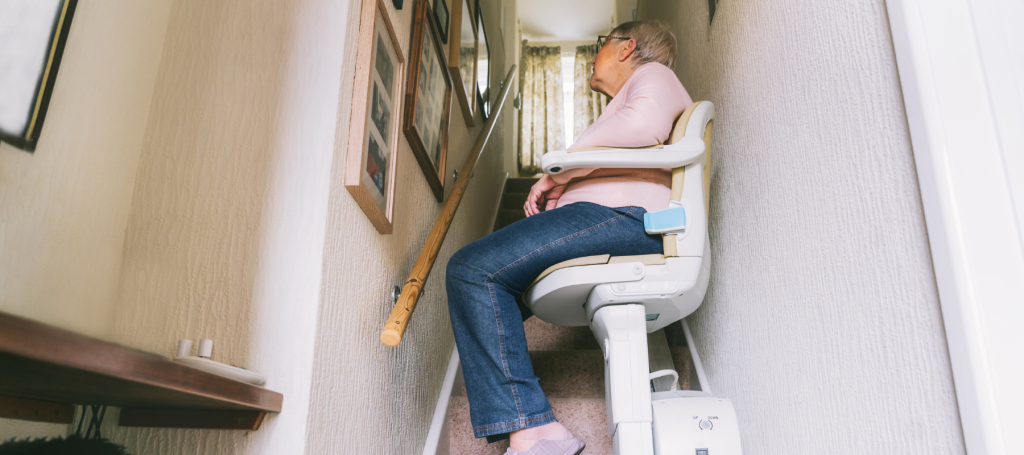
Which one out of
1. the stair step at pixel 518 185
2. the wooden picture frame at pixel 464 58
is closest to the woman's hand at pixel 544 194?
the wooden picture frame at pixel 464 58

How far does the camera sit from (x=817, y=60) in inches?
38.7

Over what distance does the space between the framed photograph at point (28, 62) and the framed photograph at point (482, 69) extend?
6.40ft

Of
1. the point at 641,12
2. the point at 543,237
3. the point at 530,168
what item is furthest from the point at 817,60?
the point at 530,168

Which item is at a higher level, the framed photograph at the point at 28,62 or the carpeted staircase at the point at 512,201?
the carpeted staircase at the point at 512,201

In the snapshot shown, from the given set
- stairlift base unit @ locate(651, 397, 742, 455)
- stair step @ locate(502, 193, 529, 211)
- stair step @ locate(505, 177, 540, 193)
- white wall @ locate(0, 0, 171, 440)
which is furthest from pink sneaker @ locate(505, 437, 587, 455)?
stair step @ locate(505, 177, 540, 193)

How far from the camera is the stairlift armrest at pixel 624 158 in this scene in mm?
1237

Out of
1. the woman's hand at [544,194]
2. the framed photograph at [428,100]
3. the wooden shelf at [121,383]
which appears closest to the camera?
the wooden shelf at [121,383]

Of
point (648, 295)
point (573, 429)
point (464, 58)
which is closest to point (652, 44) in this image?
point (648, 295)

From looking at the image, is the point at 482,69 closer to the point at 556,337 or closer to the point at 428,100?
the point at 428,100

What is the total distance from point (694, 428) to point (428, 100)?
1.15 m

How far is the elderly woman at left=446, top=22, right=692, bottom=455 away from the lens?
3.82 ft

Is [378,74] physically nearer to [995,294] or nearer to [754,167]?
[754,167]

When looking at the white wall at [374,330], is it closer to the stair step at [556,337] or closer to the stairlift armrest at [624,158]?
the stair step at [556,337]

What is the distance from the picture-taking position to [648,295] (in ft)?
3.98
